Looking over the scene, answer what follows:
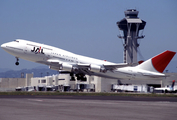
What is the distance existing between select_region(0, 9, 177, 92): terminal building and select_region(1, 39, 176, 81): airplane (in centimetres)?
696

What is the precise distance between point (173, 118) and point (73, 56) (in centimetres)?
4035

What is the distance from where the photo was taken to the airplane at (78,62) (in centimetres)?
5497

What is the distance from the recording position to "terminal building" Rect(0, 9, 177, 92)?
110 meters

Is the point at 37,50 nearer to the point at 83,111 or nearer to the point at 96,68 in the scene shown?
the point at 96,68

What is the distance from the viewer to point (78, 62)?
6059cm

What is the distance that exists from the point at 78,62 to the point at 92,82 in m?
56.5

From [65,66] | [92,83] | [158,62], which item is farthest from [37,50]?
[92,83]

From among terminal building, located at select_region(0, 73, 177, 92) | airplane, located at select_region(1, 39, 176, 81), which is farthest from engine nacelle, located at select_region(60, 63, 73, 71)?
terminal building, located at select_region(0, 73, 177, 92)

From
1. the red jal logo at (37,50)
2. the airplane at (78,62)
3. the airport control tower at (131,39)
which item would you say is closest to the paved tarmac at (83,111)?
the red jal logo at (37,50)

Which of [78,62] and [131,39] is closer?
[78,62]

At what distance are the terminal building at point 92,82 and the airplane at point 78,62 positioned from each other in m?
6.96

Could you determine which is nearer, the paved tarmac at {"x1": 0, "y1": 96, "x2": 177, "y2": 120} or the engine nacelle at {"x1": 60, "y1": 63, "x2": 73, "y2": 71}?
the paved tarmac at {"x1": 0, "y1": 96, "x2": 177, "y2": 120}

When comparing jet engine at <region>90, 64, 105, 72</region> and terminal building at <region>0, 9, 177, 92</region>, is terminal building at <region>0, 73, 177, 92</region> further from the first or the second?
jet engine at <region>90, 64, 105, 72</region>

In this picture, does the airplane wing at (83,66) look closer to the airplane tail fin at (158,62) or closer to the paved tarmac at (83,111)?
the airplane tail fin at (158,62)
